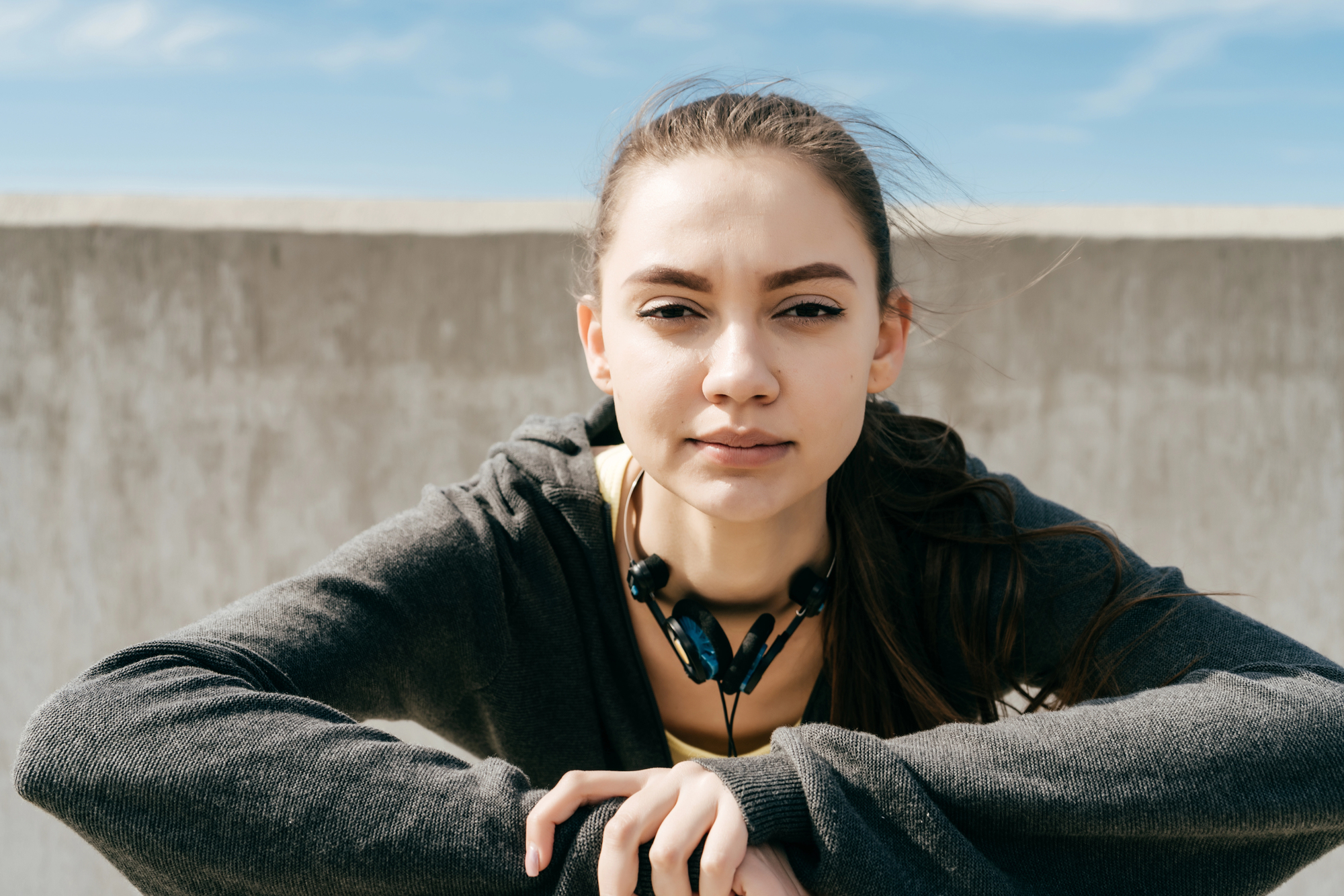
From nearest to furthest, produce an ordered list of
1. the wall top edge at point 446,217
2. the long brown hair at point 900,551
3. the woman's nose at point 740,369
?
the woman's nose at point 740,369
the long brown hair at point 900,551
the wall top edge at point 446,217

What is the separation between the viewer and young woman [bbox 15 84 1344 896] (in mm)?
1048

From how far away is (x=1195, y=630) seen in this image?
1432 millimetres

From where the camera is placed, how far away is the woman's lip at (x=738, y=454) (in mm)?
1348

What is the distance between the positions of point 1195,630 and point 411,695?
1189 mm

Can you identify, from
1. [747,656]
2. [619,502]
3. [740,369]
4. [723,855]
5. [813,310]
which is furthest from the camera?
[619,502]

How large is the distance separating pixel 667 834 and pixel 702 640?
25.0 inches

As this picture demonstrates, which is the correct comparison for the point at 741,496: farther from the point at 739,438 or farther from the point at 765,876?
the point at 765,876

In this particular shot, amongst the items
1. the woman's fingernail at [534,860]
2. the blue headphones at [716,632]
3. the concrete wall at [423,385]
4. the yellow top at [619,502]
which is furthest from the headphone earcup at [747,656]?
the concrete wall at [423,385]

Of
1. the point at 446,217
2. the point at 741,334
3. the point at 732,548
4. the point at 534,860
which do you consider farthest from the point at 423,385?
the point at 534,860

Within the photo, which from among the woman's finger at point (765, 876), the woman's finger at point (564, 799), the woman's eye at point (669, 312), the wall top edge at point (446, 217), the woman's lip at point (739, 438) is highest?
the wall top edge at point (446, 217)

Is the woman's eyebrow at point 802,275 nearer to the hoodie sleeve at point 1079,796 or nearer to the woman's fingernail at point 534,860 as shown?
the hoodie sleeve at point 1079,796

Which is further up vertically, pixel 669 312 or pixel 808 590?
pixel 669 312

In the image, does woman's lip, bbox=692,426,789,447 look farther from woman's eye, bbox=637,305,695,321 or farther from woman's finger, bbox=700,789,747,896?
woman's finger, bbox=700,789,747,896

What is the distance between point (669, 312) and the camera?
1.39 metres
